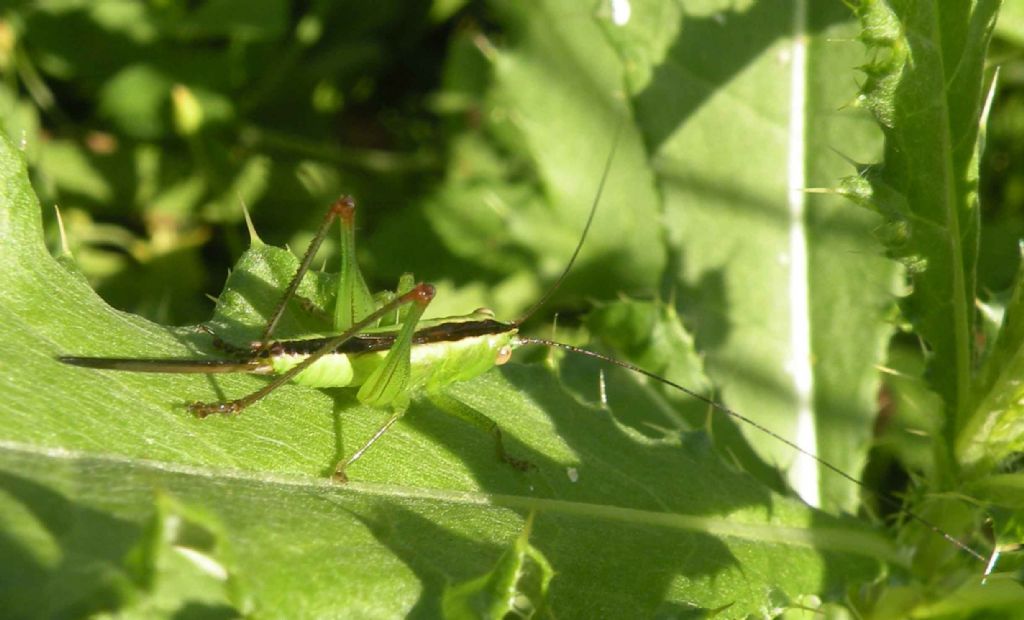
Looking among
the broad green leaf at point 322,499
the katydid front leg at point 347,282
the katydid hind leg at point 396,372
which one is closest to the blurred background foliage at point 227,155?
the katydid front leg at point 347,282

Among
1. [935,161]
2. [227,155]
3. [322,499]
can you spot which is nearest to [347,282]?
[322,499]

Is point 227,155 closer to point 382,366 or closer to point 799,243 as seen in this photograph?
point 382,366

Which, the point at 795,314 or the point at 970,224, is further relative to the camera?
the point at 795,314

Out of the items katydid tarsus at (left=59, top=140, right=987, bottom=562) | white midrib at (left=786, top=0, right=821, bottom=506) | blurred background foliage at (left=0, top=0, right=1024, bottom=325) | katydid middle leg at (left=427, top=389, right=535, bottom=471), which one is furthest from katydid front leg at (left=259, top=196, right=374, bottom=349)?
white midrib at (left=786, top=0, right=821, bottom=506)

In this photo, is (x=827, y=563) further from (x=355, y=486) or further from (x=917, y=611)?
(x=355, y=486)

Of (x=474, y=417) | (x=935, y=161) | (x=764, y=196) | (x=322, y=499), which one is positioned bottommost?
(x=474, y=417)

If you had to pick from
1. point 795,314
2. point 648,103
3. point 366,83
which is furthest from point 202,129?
point 795,314

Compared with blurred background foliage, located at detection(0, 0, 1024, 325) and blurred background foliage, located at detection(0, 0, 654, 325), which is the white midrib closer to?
blurred background foliage, located at detection(0, 0, 1024, 325)
